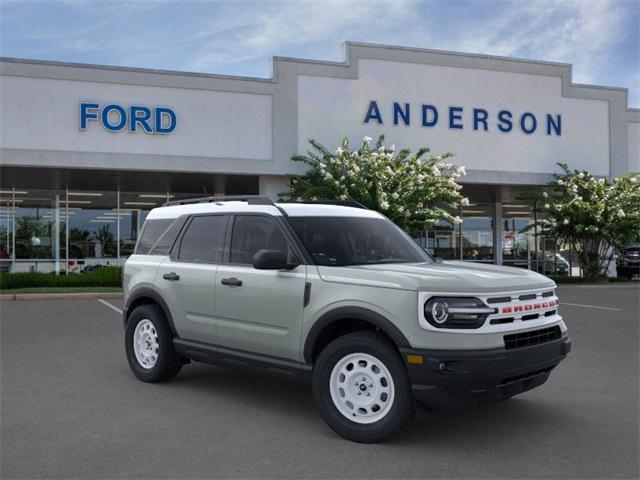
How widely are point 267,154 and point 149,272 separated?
1419cm

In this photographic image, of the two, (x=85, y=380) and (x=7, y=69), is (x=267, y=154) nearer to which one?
(x=7, y=69)

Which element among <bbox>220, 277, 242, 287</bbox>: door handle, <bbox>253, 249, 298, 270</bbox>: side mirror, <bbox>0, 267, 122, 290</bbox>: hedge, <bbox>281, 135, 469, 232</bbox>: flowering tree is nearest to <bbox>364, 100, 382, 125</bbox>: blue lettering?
<bbox>281, 135, 469, 232</bbox>: flowering tree

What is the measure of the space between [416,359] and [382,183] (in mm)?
15387

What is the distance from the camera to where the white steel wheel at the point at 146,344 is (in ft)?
22.9

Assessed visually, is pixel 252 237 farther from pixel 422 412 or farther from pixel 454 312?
pixel 422 412

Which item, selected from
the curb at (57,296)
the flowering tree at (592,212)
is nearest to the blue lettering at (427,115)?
the flowering tree at (592,212)

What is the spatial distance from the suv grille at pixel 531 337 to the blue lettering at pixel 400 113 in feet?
58.9

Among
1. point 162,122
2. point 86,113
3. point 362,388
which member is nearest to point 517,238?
point 162,122

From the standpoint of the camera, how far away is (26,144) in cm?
1897

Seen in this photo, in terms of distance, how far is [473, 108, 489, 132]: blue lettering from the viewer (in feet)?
77.6

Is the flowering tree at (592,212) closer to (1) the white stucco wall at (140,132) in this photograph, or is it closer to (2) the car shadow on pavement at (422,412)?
(1) the white stucco wall at (140,132)

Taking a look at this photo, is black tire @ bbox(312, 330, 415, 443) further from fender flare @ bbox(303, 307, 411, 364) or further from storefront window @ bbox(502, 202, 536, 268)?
storefront window @ bbox(502, 202, 536, 268)

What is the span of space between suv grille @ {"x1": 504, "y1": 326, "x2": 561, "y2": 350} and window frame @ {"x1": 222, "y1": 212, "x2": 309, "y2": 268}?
1791 mm

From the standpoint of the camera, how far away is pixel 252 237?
6207 mm
